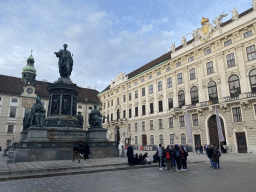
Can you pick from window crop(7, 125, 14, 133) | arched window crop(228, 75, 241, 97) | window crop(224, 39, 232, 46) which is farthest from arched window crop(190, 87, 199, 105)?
window crop(7, 125, 14, 133)

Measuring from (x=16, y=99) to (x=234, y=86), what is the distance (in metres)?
51.4

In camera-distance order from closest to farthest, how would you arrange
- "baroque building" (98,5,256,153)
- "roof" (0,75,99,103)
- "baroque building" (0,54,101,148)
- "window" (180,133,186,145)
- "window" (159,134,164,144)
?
"baroque building" (98,5,256,153), "window" (180,133,186,145), "window" (159,134,164,144), "baroque building" (0,54,101,148), "roof" (0,75,99,103)

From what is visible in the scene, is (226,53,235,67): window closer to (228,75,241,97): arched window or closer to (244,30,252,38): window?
(228,75,241,97): arched window

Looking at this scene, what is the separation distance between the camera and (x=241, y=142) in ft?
81.3

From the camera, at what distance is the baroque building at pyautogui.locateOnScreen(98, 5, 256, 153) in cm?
2530

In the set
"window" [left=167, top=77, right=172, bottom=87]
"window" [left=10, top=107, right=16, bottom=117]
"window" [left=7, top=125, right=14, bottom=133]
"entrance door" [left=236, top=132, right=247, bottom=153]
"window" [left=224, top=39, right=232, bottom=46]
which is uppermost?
"window" [left=224, top=39, right=232, bottom=46]

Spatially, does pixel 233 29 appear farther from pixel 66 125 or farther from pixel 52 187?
pixel 52 187

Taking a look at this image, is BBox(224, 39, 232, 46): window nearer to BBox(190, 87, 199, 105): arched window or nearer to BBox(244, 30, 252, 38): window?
BBox(244, 30, 252, 38): window

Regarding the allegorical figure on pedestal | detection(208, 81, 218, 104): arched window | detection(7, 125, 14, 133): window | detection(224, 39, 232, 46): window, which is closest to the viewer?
the allegorical figure on pedestal

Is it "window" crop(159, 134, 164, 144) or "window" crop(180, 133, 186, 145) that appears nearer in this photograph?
"window" crop(180, 133, 186, 145)

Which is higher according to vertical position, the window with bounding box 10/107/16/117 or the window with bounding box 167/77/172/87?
the window with bounding box 167/77/172/87

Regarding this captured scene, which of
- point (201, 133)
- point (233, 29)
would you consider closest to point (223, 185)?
point (201, 133)

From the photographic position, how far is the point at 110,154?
1605 centimetres

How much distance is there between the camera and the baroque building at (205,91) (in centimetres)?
2530
